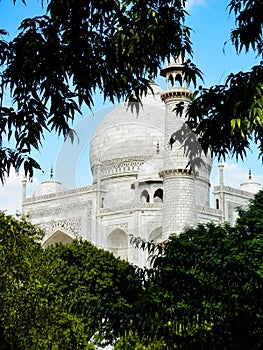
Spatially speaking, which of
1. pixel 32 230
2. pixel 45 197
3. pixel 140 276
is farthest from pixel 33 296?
pixel 45 197

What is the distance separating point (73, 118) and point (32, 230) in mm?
10763

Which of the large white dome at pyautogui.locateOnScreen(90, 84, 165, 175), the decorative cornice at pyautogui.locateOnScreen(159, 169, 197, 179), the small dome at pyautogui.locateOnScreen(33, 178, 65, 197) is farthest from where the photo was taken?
the small dome at pyautogui.locateOnScreen(33, 178, 65, 197)

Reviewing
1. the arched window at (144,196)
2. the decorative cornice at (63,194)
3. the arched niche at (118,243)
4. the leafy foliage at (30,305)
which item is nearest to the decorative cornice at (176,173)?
the arched niche at (118,243)

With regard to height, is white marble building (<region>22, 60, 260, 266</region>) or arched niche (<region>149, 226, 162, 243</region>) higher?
white marble building (<region>22, 60, 260, 266</region>)

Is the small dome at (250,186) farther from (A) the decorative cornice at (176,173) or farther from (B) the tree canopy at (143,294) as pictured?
(B) the tree canopy at (143,294)

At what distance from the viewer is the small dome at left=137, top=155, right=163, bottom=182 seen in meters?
33.2

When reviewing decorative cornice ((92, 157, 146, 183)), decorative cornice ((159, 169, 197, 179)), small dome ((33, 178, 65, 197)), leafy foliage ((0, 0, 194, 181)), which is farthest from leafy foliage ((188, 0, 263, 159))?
small dome ((33, 178, 65, 197))

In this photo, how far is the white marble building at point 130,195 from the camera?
26469 millimetres

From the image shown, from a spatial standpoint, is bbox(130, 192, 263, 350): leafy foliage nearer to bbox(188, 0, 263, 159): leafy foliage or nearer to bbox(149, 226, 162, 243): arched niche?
bbox(188, 0, 263, 159): leafy foliage

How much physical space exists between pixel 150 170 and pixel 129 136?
4447mm

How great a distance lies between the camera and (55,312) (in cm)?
1192

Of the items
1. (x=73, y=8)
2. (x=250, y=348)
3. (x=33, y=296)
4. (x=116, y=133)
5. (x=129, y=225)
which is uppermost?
(x=116, y=133)

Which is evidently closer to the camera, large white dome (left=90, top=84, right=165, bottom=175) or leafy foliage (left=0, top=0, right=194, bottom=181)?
leafy foliage (left=0, top=0, right=194, bottom=181)

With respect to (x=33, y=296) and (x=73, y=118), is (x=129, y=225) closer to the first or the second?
(x=33, y=296)
